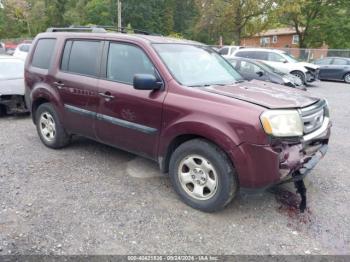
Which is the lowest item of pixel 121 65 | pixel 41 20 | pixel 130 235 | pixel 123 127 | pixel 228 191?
pixel 130 235

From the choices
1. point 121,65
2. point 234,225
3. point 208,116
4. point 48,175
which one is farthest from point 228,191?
point 48,175

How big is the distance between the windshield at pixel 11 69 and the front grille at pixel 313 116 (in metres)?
6.81

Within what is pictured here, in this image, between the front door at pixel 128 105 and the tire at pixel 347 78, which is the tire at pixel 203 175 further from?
the tire at pixel 347 78

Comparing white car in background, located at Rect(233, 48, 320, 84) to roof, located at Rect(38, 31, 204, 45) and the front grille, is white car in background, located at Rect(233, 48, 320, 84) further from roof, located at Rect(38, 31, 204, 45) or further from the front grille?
the front grille

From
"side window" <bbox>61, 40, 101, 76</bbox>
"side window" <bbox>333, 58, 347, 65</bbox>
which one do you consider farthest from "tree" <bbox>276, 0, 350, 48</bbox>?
"side window" <bbox>61, 40, 101, 76</bbox>

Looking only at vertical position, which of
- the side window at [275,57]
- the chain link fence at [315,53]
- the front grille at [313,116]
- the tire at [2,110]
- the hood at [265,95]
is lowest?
the tire at [2,110]

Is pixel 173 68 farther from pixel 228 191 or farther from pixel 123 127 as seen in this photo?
pixel 228 191

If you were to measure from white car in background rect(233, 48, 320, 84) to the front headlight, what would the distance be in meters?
13.7

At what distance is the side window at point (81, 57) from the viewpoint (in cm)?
460

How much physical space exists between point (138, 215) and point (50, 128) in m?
2.64

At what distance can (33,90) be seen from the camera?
5.44 meters

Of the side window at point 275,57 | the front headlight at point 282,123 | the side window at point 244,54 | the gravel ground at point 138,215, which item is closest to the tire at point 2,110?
the gravel ground at point 138,215

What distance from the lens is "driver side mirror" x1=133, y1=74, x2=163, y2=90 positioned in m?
3.66

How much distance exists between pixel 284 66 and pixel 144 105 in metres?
13.8
